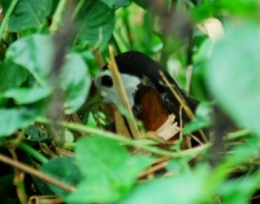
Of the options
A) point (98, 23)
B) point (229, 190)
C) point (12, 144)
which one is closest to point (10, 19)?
point (98, 23)

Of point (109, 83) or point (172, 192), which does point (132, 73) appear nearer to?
point (109, 83)

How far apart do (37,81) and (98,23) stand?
11.5 inches

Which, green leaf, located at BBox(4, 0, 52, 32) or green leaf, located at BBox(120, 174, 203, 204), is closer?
green leaf, located at BBox(120, 174, 203, 204)

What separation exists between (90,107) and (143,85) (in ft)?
0.59

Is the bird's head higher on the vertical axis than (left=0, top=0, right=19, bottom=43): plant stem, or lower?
lower

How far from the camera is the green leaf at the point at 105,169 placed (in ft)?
1.97

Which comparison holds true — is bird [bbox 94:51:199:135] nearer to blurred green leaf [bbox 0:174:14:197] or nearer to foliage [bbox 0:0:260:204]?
foliage [bbox 0:0:260:204]

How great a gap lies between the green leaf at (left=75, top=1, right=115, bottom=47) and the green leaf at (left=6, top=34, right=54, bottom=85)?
223 millimetres

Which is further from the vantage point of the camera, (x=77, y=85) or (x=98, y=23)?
(x=98, y=23)

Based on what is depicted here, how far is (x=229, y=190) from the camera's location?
57 cm

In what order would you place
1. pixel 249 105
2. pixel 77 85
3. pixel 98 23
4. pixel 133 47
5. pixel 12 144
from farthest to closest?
pixel 133 47 → pixel 98 23 → pixel 12 144 → pixel 77 85 → pixel 249 105

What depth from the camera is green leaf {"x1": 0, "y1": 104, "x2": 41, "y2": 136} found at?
2.54 feet

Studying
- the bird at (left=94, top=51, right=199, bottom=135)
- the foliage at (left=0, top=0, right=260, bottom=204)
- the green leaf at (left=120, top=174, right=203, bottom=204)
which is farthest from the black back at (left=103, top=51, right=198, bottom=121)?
the green leaf at (left=120, top=174, right=203, bottom=204)

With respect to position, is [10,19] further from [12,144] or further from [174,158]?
A: [174,158]
